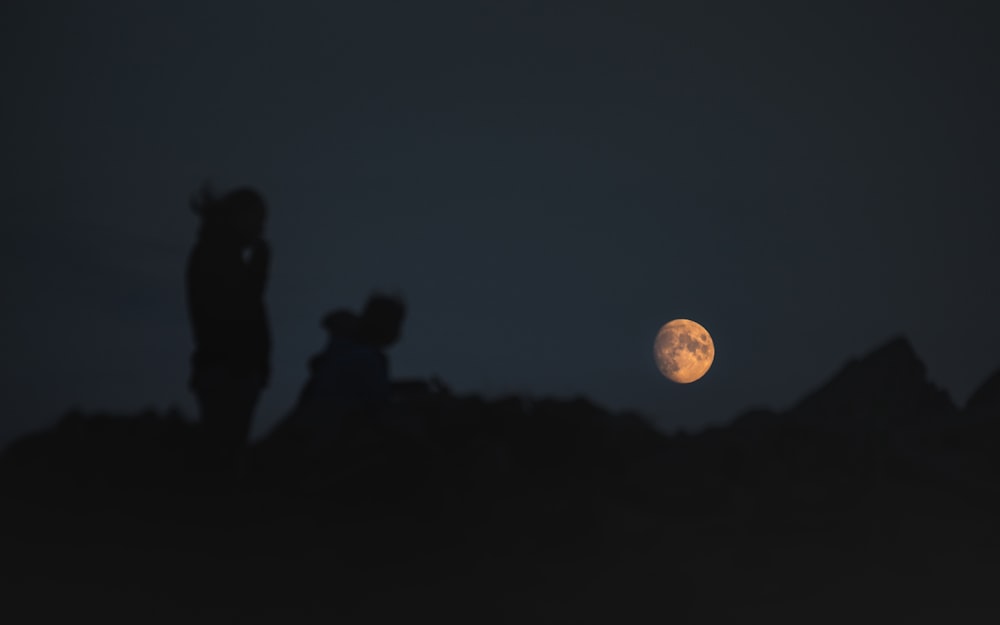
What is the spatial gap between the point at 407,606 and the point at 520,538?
1.08m

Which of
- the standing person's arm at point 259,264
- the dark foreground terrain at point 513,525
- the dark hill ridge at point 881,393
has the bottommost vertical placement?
the dark foreground terrain at point 513,525

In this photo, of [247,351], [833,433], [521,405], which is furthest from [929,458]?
[247,351]

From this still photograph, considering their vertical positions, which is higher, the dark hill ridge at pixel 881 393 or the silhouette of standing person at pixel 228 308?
the dark hill ridge at pixel 881 393

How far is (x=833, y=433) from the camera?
7.62 m

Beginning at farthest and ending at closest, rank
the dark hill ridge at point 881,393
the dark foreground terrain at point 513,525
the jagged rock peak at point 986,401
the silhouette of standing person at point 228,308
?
the dark hill ridge at point 881,393, the jagged rock peak at point 986,401, the silhouette of standing person at point 228,308, the dark foreground terrain at point 513,525

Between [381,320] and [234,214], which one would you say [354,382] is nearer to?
[381,320]

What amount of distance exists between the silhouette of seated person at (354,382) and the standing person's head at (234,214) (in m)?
1.05

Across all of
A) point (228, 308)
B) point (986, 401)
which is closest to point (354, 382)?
point (228, 308)

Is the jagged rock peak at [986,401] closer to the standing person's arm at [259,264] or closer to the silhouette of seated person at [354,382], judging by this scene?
the silhouette of seated person at [354,382]

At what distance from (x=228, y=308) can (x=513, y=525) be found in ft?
8.18

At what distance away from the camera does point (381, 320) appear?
6559 millimetres

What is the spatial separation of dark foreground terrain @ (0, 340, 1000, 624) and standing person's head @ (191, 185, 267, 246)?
1705mm

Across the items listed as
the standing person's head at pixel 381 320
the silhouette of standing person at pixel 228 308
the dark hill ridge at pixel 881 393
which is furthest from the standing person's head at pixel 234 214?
the dark hill ridge at pixel 881 393

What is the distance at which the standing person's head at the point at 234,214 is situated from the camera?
6.03 meters
